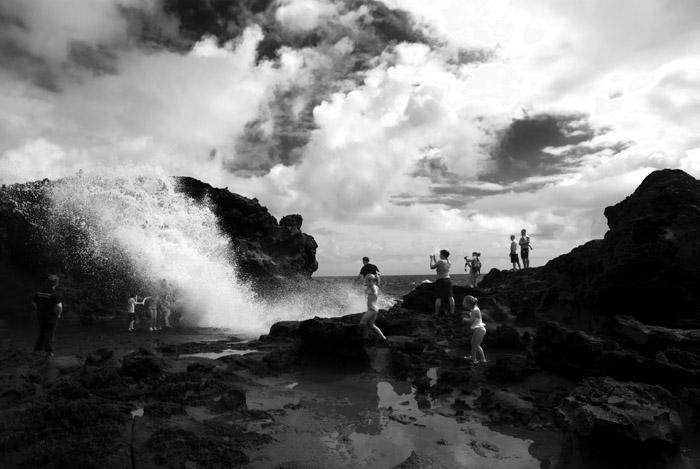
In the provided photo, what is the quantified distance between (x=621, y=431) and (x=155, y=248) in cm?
2476

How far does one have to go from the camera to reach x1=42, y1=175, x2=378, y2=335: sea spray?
2205 centimetres

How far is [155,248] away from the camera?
24516 mm

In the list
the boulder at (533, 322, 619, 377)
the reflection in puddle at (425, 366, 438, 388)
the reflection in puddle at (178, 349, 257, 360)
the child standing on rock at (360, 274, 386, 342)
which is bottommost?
the reflection in puddle at (425, 366, 438, 388)

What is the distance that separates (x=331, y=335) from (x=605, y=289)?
259 inches

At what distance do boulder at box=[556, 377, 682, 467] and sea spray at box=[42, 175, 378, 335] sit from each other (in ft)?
56.8

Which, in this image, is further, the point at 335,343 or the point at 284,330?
the point at 284,330

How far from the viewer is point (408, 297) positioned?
17953 mm

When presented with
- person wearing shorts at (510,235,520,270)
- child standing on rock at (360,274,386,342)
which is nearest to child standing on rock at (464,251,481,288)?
person wearing shorts at (510,235,520,270)

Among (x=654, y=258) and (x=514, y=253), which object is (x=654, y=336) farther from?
(x=514, y=253)

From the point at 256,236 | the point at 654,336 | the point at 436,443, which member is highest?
the point at 256,236

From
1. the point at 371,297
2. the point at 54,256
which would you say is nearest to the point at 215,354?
the point at 371,297

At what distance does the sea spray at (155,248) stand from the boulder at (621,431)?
56.8 feet

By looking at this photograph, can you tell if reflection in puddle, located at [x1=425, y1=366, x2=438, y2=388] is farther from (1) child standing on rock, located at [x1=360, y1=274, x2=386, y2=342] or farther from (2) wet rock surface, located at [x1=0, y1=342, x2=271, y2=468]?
(2) wet rock surface, located at [x1=0, y1=342, x2=271, y2=468]

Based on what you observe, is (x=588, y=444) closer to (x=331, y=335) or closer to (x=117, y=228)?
(x=331, y=335)
